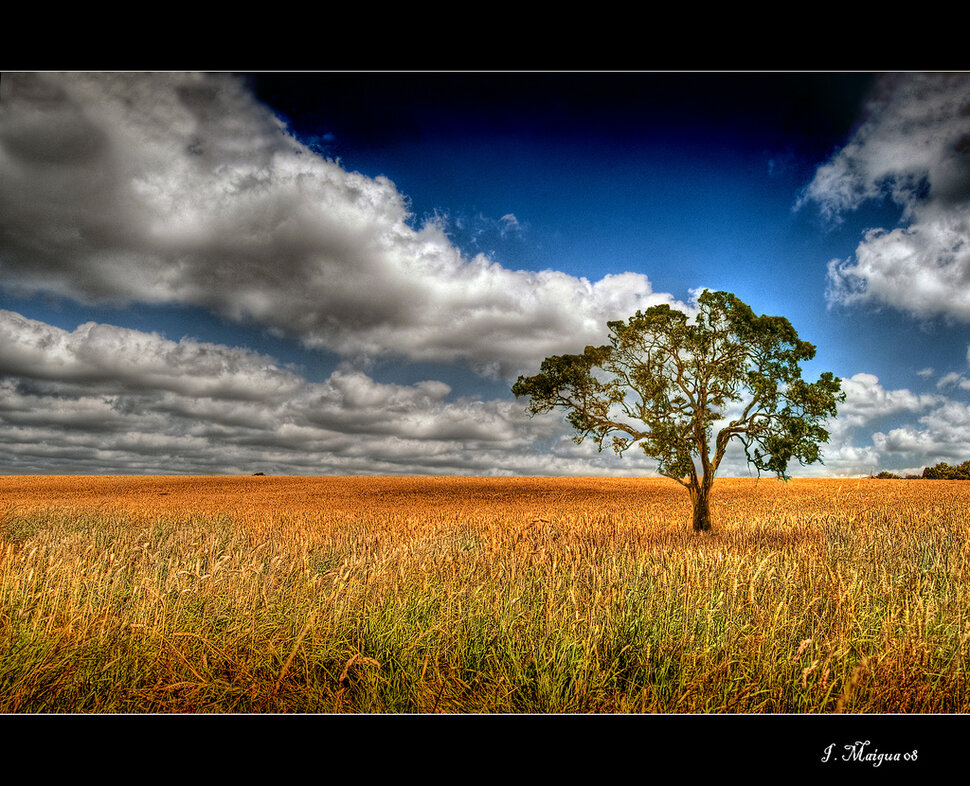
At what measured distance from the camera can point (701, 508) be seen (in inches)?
553

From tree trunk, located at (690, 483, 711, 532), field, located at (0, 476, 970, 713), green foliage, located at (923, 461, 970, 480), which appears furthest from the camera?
green foliage, located at (923, 461, 970, 480)

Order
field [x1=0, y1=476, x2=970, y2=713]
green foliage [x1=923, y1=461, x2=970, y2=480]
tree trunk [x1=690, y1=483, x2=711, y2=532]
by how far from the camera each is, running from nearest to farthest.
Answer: field [x1=0, y1=476, x2=970, y2=713]
tree trunk [x1=690, y1=483, x2=711, y2=532]
green foliage [x1=923, y1=461, x2=970, y2=480]

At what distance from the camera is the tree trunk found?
45.2 feet

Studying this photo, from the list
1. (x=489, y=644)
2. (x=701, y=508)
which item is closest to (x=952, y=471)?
(x=701, y=508)

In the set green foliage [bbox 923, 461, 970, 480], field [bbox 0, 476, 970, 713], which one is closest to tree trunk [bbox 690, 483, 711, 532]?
field [bbox 0, 476, 970, 713]

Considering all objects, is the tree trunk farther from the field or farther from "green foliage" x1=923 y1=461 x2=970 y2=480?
"green foliage" x1=923 y1=461 x2=970 y2=480

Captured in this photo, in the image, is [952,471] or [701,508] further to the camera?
[952,471]

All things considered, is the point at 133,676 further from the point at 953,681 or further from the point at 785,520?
the point at 785,520

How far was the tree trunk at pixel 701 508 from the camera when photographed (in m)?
13.8

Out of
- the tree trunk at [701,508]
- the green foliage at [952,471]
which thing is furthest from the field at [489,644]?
the green foliage at [952,471]

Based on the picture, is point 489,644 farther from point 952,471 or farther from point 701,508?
point 952,471
